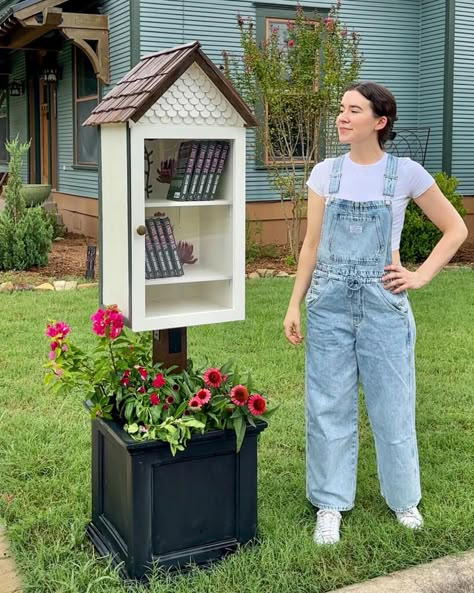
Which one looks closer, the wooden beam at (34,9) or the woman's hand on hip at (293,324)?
the woman's hand on hip at (293,324)

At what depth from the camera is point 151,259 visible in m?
3.22

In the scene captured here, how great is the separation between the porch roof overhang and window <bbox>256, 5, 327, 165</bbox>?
203 cm

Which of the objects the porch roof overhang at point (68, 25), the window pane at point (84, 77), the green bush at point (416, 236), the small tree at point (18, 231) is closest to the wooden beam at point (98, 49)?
the porch roof overhang at point (68, 25)

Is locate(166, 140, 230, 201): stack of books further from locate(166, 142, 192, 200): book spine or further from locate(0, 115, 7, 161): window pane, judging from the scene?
locate(0, 115, 7, 161): window pane

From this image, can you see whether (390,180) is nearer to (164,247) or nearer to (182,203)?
(182,203)

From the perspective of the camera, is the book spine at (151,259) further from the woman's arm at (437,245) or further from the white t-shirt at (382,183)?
the woman's arm at (437,245)

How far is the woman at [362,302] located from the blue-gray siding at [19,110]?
13418 millimetres

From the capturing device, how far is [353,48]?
10320 millimetres

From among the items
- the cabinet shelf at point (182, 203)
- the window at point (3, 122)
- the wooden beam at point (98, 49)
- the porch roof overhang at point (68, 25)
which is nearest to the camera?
the cabinet shelf at point (182, 203)

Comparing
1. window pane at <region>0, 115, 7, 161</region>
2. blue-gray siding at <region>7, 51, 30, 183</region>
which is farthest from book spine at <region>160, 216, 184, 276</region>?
window pane at <region>0, 115, 7, 161</region>

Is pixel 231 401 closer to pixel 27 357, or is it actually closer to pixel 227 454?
pixel 227 454

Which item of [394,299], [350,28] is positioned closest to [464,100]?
[350,28]

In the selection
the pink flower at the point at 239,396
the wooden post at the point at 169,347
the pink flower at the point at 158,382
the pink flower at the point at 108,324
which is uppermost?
the pink flower at the point at 108,324

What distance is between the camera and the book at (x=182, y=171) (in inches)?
128
